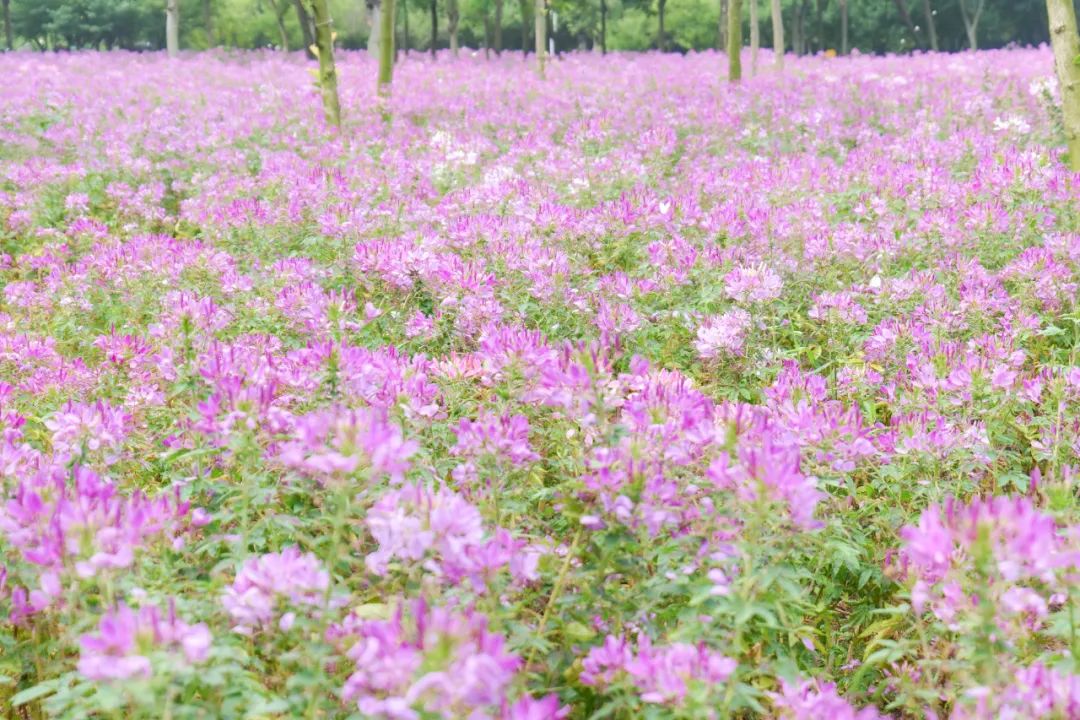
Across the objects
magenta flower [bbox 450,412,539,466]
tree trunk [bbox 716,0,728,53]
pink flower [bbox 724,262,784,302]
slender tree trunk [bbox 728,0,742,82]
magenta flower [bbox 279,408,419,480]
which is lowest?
magenta flower [bbox 450,412,539,466]

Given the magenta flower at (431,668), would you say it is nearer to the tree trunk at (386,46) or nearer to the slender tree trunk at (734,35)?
the tree trunk at (386,46)

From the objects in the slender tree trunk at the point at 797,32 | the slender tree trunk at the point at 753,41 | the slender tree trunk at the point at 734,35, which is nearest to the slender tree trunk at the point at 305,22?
the slender tree trunk at the point at 734,35

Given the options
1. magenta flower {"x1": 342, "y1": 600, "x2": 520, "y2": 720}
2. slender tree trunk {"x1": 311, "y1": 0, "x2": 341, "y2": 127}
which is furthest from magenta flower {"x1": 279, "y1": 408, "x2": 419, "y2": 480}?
slender tree trunk {"x1": 311, "y1": 0, "x2": 341, "y2": 127}

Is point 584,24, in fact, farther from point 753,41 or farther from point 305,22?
point 753,41

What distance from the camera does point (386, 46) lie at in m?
13.3

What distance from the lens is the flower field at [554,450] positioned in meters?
1.95

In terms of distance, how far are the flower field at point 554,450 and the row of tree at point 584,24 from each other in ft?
120

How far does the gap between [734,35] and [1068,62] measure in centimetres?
871

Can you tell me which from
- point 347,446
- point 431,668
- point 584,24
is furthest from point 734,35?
point 584,24

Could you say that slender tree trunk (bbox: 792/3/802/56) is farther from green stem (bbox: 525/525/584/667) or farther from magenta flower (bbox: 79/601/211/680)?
magenta flower (bbox: 79/601/211/680)

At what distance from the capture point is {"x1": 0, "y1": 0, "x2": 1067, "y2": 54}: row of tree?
45.0 meters

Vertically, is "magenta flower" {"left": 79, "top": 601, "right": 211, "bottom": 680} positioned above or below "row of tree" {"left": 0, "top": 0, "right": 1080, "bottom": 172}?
below

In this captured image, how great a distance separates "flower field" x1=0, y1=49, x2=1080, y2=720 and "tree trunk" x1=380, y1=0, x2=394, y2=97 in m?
5.67

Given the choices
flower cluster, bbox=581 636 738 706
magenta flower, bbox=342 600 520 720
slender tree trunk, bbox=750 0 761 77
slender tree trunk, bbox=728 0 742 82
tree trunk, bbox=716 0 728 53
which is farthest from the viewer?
tree trunk, bbox=716 0 728 53
